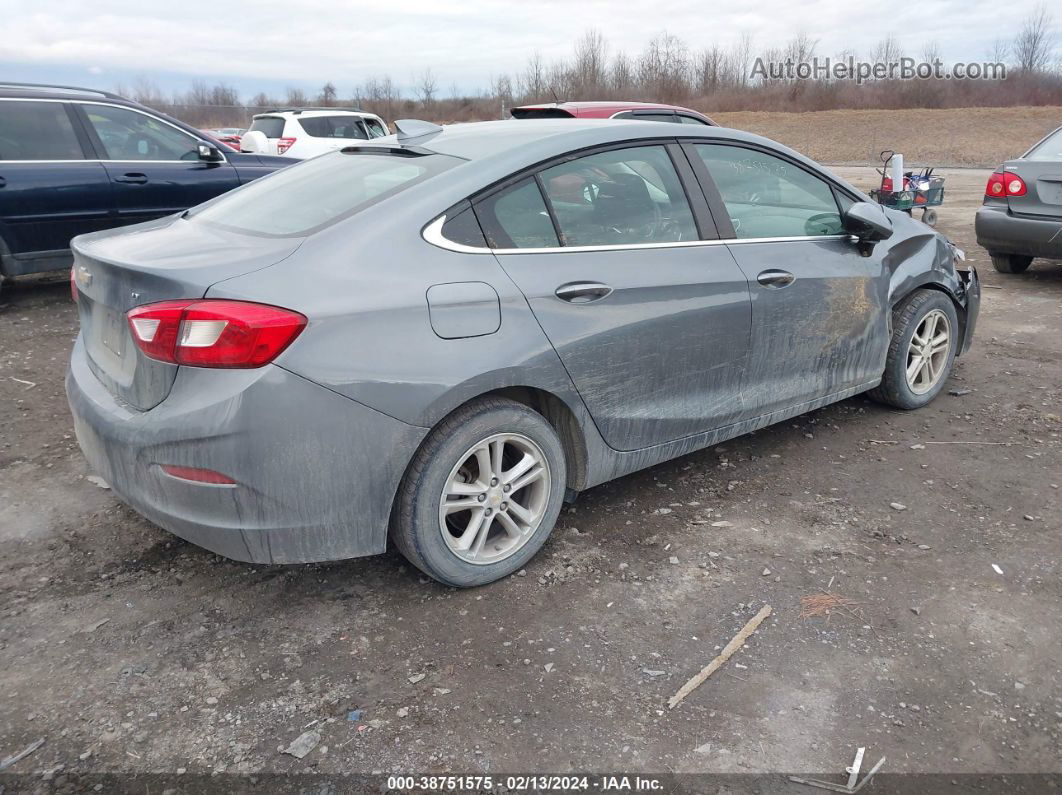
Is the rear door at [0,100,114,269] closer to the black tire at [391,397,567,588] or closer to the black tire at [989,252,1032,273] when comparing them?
the black tire at [391,397,567,588]

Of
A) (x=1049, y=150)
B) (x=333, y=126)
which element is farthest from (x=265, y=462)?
(x=333, y=126)

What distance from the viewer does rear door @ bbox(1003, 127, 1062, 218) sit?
720 cm

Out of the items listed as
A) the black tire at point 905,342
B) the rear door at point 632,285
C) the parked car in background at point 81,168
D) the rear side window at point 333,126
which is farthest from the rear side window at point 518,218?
the rear side window at point 333,126

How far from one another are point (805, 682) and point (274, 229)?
Result: 2.31m

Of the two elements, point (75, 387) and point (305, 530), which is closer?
point (305, 530)

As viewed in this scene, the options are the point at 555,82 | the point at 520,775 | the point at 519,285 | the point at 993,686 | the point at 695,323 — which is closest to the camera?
the point at 520,775

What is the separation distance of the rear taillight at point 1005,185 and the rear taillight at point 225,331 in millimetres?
7027

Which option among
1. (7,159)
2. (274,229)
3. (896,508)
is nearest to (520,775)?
(274,229)

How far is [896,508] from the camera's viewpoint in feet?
12.0

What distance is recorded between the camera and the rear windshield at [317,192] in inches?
117

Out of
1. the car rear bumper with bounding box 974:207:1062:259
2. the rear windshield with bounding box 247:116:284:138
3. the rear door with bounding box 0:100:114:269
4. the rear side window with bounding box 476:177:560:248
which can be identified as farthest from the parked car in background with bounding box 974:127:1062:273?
the rear windshield with bounding box 247:116:284:138

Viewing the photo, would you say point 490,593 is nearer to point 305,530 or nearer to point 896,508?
point 305,530

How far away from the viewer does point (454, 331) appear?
9.04ft

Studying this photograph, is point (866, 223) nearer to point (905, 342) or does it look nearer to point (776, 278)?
point (776, 278)
